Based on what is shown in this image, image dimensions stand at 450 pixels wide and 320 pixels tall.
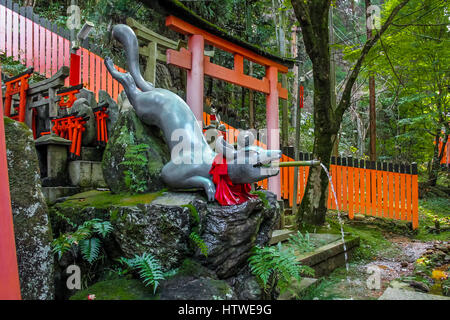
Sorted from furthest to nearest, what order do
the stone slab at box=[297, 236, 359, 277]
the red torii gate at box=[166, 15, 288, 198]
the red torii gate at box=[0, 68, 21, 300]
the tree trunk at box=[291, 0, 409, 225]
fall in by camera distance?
the tree trunk at box=[291, 0, 409, 225] < the red torii gate at box=[166, 15, 288, 198] < the stone slab at box=[297, 236, 359, 277] < the red torii gate at box=[0, 68, 21, 300]

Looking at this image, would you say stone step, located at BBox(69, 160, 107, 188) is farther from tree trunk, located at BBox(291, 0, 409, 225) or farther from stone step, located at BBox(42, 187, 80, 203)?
tree trunk, located at BBox(291, 0, 409, 225)

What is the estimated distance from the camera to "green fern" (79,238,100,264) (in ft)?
10.8

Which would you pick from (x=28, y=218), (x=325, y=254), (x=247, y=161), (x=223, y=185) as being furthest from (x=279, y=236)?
(x=28, y=218)

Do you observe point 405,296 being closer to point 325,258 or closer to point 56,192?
point 325,258

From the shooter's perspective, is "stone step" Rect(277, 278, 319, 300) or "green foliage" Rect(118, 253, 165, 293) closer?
"green foliage" Rect(118, 253, 165, 293)

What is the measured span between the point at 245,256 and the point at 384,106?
20485 millimetres

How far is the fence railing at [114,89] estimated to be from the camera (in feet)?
29.2

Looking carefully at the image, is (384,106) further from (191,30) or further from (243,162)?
(243,162)

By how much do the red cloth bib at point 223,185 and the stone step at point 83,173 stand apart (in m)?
2.70

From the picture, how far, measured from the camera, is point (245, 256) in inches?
131

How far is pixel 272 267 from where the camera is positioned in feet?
10.7

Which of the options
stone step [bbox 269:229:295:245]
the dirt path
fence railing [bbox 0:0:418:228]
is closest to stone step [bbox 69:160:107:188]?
stone step [bbox 269:229:295:245]

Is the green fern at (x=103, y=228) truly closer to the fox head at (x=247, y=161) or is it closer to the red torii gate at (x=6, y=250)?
the fox head at (x=247, y=161)

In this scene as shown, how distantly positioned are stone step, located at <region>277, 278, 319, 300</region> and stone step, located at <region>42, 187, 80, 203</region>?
3328mm
